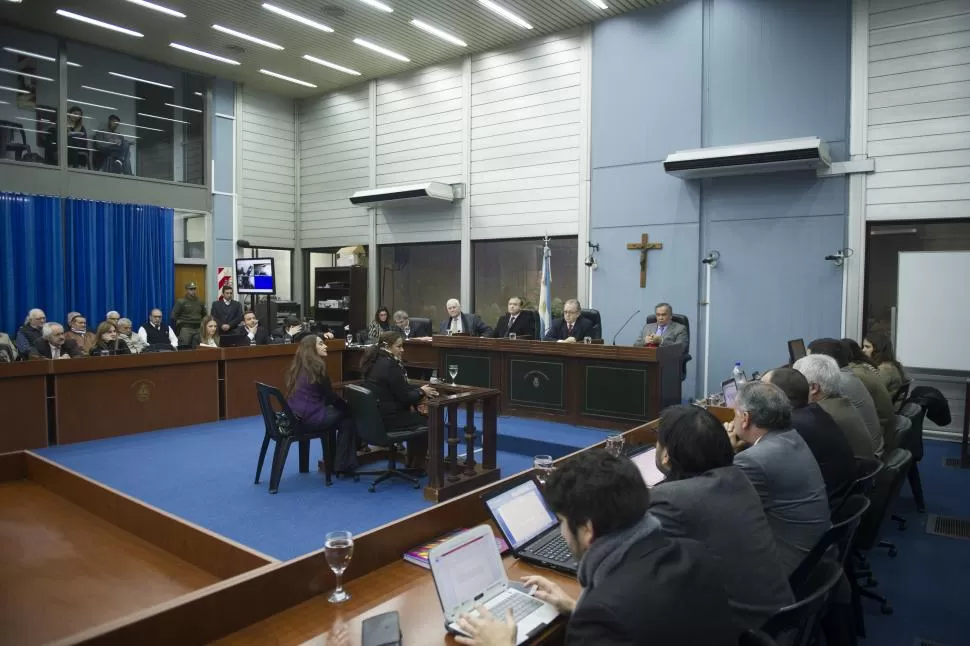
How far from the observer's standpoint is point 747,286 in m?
7.36

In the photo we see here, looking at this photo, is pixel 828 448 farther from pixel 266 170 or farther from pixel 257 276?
pixel 266 170

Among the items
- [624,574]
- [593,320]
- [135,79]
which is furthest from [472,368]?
[135,79]

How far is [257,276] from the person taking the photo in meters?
9.98

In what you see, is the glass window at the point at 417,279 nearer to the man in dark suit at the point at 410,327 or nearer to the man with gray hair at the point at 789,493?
the man in dark suit at the point at 410,327

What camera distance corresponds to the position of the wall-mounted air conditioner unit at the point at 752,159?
6469 millimetres

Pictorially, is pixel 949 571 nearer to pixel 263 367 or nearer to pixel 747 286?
pixel 747 286

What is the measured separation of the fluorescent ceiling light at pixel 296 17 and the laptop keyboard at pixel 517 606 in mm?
8150

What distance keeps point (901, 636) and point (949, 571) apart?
0.96 m

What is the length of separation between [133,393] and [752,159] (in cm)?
688

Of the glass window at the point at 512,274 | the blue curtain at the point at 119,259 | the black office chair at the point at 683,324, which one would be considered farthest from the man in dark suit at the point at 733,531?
the blue curtain at the point at 119,259

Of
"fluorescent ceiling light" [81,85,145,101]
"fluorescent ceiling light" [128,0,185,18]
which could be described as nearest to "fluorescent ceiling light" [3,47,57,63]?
"fluorescent ceiling light" [81,85,145,101]

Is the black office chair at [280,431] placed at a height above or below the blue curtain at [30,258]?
below

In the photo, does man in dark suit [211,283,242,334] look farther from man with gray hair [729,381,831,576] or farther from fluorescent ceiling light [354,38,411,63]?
man with gray hair [729,381,831,576]

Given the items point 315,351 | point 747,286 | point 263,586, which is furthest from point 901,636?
point 747,286
